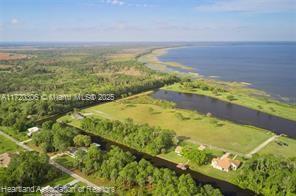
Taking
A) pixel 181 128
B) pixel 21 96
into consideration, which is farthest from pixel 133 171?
pixel 21 96

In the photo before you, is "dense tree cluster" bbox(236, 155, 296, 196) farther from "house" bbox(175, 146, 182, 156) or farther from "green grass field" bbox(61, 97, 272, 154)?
"house" bbox(175, 146, 182, 156)

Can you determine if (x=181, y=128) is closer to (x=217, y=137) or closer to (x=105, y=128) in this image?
(x=217, y=137)

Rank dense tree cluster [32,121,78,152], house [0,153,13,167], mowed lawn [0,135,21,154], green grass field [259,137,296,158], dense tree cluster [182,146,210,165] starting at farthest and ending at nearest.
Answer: mowed lawn [0,135,21,154]
dense tree cluster [32,121,78,152]
green grass field [259,137,296,158]
dense tree cluster [182,146,210,165]
house [0,153,13,167]

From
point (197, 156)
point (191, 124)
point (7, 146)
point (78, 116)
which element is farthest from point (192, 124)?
point (7, 146)

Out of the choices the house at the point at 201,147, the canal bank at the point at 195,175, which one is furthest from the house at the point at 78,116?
the house at the point at 201,147

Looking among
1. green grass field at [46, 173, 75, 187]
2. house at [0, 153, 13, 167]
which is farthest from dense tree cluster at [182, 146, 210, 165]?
house at [0, 153, 13, 167]

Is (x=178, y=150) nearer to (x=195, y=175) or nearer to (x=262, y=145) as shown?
(x=195, y=175)
